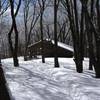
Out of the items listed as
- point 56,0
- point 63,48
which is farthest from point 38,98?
point 63,48

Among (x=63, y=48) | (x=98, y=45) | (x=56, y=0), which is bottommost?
(x=63, y=48)

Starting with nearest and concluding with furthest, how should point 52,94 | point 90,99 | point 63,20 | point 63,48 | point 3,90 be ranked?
point 90,99 < point 3,90 < point 52,94 < point 63,48 < point 63,20

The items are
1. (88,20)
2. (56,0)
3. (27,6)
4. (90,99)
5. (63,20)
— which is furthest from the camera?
(63,20)

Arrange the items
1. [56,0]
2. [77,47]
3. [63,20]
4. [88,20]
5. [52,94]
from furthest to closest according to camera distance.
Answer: [63,20] → [56,0] → [77,47] → [88,20] → [52,94]

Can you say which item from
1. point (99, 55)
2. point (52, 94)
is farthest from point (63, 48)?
point (52, 94)

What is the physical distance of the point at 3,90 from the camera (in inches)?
417

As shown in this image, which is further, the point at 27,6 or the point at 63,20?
the point at 63,20

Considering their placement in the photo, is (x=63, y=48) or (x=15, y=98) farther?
(x=63, y=48)

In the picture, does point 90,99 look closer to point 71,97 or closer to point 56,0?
point 71,97

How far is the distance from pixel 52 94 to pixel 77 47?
393 inches

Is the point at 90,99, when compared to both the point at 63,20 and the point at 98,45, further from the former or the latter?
the point at 63,20

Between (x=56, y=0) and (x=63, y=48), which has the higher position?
(x=56, y=0)

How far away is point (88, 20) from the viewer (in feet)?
52.5

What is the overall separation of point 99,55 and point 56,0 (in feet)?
43.5
